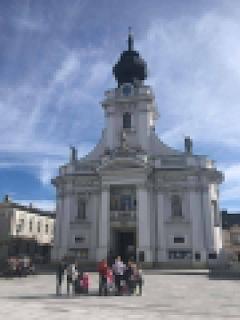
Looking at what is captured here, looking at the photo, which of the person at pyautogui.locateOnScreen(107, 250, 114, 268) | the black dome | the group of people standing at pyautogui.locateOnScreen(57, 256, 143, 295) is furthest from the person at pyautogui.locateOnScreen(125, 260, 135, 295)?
the black dome

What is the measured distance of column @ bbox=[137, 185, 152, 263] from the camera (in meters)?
39.0

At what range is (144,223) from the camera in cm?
3984

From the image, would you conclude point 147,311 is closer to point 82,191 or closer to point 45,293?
point 45,293

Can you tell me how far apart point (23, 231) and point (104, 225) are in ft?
56.3

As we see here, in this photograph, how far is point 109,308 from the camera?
524 inches

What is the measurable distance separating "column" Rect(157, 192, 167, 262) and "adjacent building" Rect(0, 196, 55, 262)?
62.0 ft

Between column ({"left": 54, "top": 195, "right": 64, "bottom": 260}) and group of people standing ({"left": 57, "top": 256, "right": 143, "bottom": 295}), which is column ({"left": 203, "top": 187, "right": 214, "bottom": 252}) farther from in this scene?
group of people standing ({"left": 57, "top": 256, "right": 143, "bottom": 295})

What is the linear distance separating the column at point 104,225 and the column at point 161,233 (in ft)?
19.8

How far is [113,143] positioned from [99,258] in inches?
582

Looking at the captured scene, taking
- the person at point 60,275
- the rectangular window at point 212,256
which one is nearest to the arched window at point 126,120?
the rectangular window at point 212,256

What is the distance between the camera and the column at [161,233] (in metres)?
40.2

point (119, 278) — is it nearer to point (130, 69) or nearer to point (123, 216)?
point (123, 216)

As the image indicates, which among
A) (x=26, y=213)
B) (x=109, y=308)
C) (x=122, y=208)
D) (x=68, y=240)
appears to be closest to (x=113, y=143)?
(x=122, y=208)

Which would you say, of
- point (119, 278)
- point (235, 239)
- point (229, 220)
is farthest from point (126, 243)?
point (119, 278)
